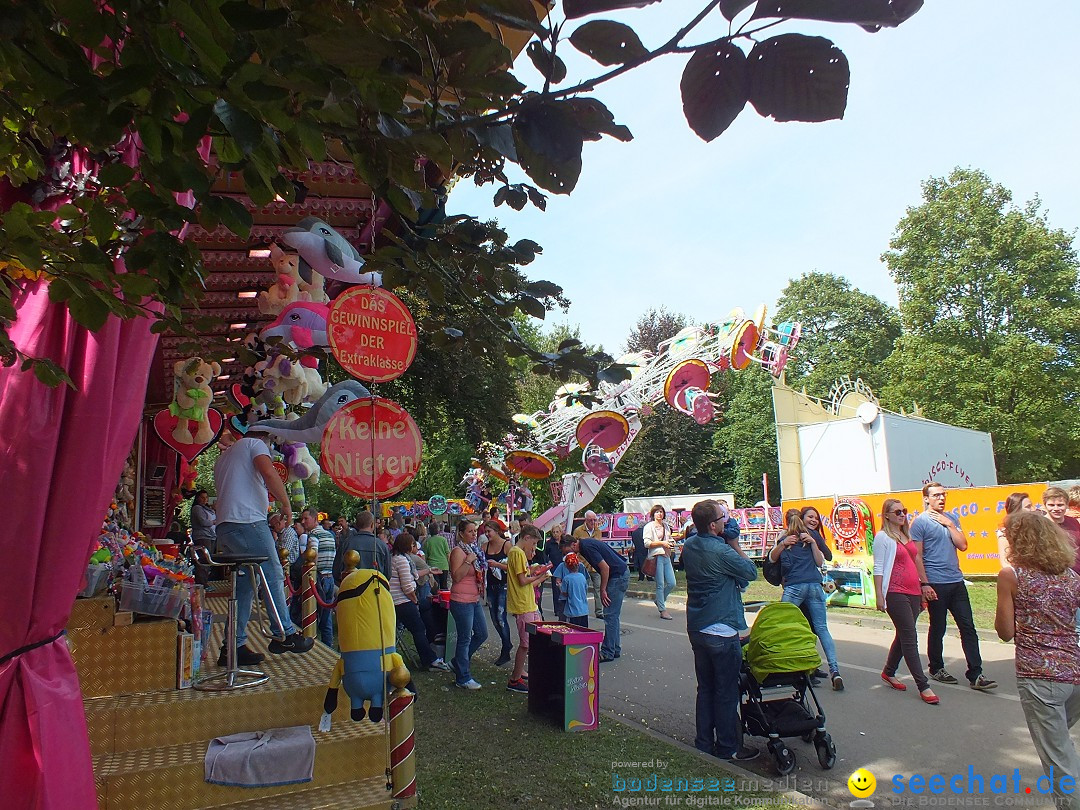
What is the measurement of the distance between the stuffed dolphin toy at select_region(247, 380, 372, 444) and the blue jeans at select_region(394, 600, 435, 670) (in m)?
3.39

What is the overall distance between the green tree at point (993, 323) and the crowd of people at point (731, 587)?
22.1 meters

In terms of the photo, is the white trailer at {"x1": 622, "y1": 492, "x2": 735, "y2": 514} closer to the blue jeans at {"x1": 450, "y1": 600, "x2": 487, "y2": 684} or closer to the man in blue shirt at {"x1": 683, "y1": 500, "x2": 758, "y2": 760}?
the blue jeans at {"x1": 450, "y1": 600, "x2": 487, "y2": 684}

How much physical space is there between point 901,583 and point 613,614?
375cm

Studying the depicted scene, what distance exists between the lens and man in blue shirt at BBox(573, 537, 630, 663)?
347 inches

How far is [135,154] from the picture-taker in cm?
302

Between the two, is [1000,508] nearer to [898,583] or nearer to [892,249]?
[898,583]

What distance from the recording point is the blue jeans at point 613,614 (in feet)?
29.5

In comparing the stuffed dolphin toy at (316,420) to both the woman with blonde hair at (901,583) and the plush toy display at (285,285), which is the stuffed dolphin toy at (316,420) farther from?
the woman with blonde hair at (901,583)

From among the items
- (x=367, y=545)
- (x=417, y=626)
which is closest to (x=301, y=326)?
(x=367, y=545)

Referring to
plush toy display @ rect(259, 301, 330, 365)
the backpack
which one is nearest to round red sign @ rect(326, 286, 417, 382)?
plush toy display @ rect(259, 301, 330, 365)

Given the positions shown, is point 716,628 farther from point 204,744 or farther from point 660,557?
point 660,557

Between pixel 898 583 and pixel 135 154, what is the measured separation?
22.5 feet

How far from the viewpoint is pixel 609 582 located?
8.97 m

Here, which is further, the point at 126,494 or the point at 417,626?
the point at 126,494
